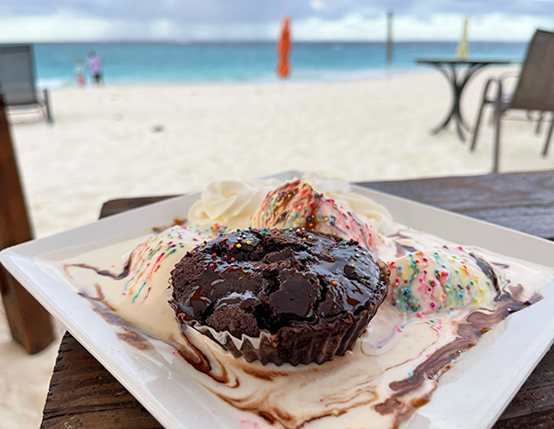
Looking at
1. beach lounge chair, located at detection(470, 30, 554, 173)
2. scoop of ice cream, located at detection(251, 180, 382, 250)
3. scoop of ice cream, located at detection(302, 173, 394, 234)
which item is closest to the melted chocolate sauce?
scoop of ice cream, located at detection(251, 180, 382, 250)

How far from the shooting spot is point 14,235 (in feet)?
5.20

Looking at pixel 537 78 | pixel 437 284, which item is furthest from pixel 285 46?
pixel 437 284

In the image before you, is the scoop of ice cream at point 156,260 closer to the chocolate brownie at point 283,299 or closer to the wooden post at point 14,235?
the chocolate brownie at point 283,299

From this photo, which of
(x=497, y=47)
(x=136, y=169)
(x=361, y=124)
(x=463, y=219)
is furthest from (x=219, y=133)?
(x=497, y=47)

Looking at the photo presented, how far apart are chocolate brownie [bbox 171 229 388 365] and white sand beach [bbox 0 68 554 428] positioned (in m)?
1.13

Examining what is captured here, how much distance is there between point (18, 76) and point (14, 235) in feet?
21.8

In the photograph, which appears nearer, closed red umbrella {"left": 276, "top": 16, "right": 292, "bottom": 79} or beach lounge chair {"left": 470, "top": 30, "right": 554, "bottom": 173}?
beach lounge chair {"left": 470, "top": 30, "right": 554, "bottom": 173}

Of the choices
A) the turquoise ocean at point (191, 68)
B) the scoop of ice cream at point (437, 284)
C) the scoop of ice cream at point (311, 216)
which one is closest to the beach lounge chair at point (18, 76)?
the scoop of ice cream at point (311, 216)

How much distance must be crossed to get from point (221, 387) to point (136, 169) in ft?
15.6

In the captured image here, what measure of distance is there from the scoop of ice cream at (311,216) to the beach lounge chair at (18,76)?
22.9 ft

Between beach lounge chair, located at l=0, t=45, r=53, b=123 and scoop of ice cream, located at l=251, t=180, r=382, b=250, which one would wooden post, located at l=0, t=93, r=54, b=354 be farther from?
beach lounge chair, located at l=0, t=45, r=53, b=123

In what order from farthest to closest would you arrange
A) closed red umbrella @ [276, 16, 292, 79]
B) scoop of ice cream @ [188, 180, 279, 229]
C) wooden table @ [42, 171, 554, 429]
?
closed red umbrella @ [276, 16, 292, 79] < scoop of ice cream @ [188, 180, 279, 229] < wooden table @ [42, 171, 554, 429]

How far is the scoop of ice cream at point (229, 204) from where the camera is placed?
145 centimetres

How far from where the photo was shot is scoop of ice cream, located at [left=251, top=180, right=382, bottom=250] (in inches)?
48.6
